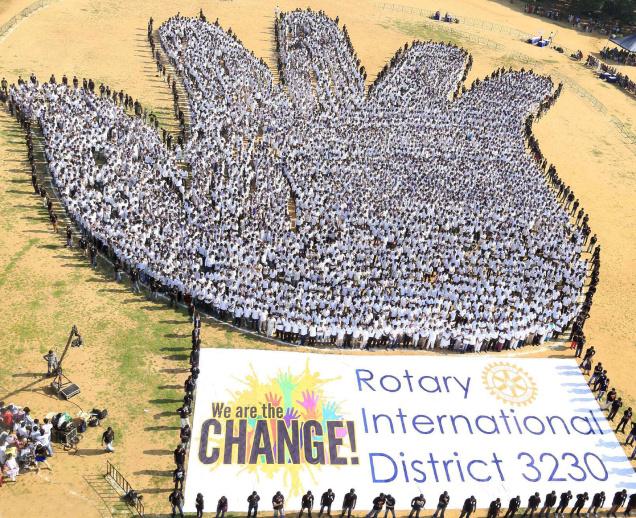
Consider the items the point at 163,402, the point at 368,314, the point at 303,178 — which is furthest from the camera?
the point at 303,178

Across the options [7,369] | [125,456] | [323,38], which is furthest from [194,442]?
[323,38]

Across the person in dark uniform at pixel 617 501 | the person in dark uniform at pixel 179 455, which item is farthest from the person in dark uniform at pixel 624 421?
the person in dark uniform at pixel 179 455

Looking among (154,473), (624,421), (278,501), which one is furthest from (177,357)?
(624,421)

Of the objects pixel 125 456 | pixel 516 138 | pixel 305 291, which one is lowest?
pixel 125 456

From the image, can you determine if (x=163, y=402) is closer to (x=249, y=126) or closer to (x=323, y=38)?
(x=249, y=126)

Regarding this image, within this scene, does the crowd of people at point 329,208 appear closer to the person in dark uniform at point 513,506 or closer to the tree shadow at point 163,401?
the tree shadow at point 163,401

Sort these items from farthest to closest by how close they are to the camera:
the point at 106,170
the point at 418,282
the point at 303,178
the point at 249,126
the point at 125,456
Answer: the point at 249,126
the point at 303,178
the point at 106,170
the point at 418,282
the point at 125,456
